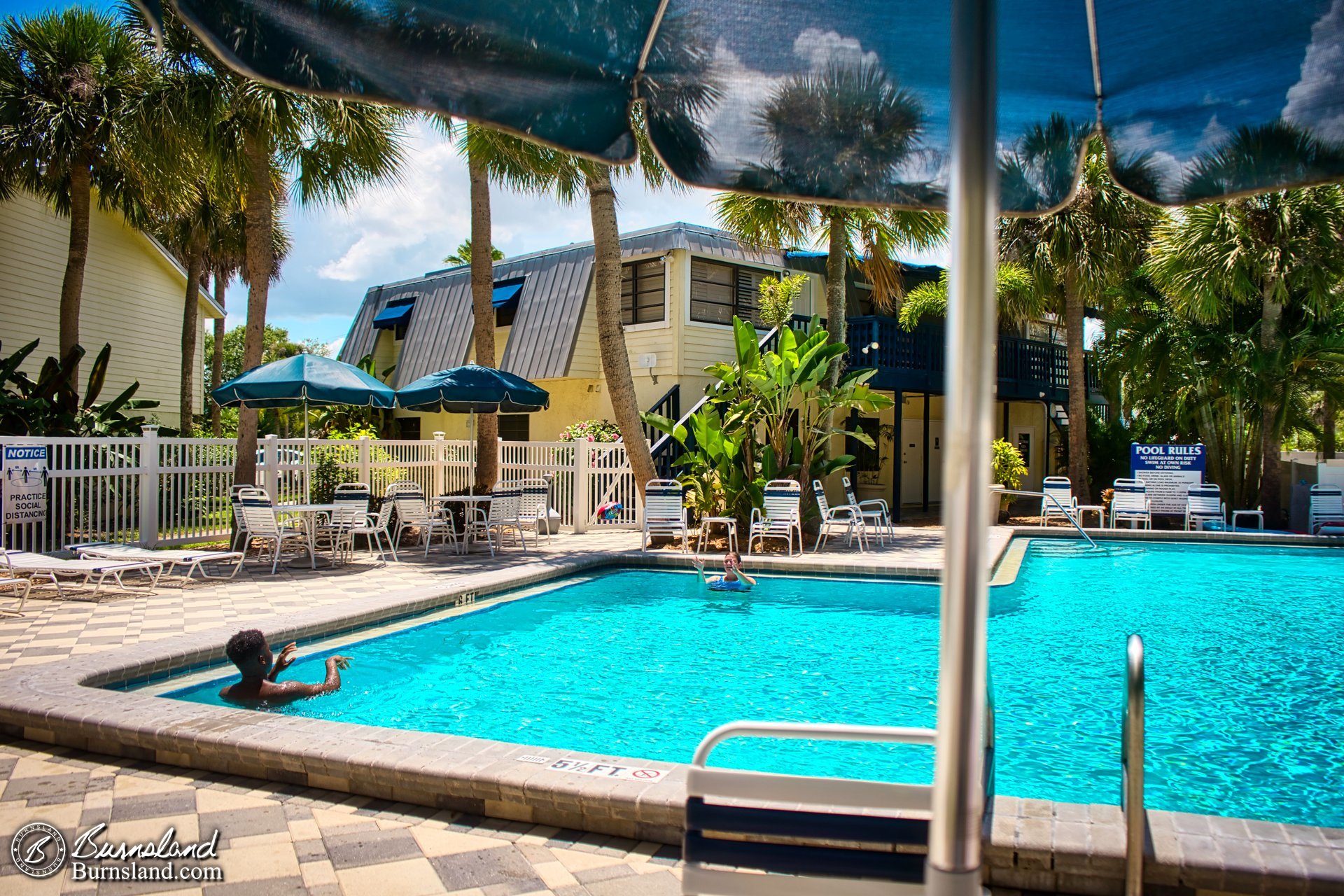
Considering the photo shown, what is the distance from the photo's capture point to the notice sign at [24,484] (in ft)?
34.3

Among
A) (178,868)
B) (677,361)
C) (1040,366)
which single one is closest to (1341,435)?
(1040,366)

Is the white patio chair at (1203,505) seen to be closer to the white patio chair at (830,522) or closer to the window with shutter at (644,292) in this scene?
the white patio chair at (830,522)

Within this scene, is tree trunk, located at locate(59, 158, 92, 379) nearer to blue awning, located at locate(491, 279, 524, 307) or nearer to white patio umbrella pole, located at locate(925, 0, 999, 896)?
blue awning, located at locate(491, 279, 524, 307)

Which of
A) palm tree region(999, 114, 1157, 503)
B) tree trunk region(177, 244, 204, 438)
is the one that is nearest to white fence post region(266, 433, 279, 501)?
tree trunk region(177, 244, 204, 438)

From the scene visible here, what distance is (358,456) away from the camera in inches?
603

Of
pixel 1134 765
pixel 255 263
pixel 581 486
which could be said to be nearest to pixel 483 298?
pixel 255 263

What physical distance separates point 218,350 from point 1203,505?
25135 millimetres

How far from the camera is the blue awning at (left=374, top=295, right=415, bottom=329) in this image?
83.4ft

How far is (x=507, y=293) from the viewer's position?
74.2 feet

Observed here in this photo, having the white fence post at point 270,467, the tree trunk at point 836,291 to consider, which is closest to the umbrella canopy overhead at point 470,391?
the white fence post at point 270,467

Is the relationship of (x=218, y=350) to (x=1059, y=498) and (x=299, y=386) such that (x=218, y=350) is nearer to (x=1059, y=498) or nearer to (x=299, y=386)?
(x=299, y=386)

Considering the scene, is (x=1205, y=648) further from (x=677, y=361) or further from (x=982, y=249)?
(x=677, y=361)

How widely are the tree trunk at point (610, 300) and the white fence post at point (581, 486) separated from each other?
271cm

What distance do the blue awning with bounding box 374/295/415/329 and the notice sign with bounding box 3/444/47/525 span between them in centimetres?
1492
